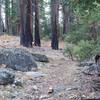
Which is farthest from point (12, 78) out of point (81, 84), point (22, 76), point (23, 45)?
point (23, 45)

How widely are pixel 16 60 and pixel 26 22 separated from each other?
8.05m

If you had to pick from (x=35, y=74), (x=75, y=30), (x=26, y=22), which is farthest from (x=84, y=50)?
(x=75, y=30)

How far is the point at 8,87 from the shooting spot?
8016 millimetres

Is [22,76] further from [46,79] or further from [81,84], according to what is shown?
[81,84]

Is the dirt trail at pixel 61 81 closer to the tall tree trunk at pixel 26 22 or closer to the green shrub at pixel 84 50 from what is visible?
the green shrub at pixel 84 50

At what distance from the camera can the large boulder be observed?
10398mm

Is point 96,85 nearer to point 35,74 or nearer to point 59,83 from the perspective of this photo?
point 59,83

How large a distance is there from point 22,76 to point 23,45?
9.35 meters

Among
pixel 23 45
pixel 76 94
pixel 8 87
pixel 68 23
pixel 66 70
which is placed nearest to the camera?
pixel 76 94

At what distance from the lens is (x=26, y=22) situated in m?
18.3

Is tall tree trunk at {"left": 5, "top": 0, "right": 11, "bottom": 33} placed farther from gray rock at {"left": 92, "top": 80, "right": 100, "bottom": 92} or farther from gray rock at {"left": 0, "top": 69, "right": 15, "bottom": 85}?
gray rock at {"left": 92, "top": 80, "right": 100, "bottom": 92}

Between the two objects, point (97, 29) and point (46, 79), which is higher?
point (97, 29)

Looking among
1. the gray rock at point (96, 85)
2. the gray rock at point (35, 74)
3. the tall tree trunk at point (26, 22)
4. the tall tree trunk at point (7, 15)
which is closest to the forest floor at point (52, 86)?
Answer: the gray rock at point (35, 74)

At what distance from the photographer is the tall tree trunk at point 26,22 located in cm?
1828
